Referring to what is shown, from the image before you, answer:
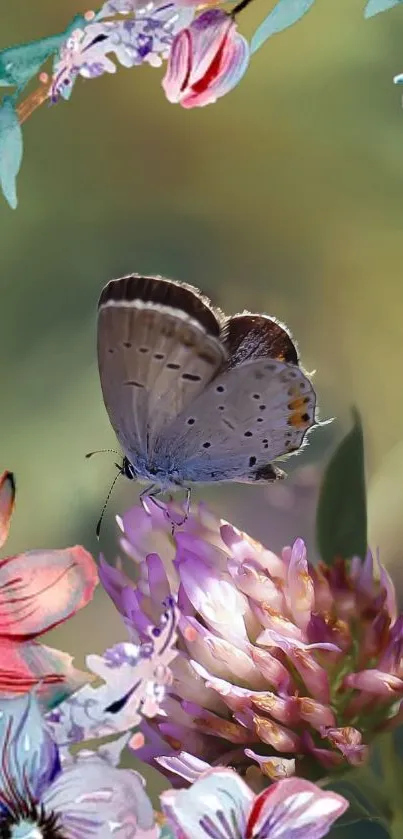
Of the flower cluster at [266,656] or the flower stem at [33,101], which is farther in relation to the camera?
the flower stem at [33,101]

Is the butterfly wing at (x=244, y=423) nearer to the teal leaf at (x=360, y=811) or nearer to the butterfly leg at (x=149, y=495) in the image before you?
the butterfly leg at (x=149, y=495)

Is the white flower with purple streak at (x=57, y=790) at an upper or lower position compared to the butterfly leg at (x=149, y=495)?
lower

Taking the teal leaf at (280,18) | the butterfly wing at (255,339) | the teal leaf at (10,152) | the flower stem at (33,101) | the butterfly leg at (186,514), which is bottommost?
the butterfly leg at (186,514)

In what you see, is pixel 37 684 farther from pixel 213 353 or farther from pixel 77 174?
pixel 77 174

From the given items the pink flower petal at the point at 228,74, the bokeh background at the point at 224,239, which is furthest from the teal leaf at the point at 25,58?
the pink flower petal at the point at 228,74

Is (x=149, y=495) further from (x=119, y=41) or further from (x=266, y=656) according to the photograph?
(x=119, y=41)

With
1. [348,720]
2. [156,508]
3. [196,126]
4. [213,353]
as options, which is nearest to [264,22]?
[196,126]
